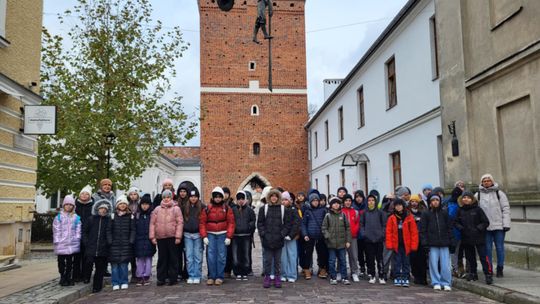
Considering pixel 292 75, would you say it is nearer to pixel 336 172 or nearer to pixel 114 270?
pixel 336 172

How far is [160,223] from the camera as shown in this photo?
845 centimetres

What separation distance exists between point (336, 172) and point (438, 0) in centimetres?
1372

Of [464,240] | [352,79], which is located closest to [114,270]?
[464,240]

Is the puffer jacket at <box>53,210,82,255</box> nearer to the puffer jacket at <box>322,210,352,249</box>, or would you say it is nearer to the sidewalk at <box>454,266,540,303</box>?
the puffer jacket at <box>322,210,352,249</box>

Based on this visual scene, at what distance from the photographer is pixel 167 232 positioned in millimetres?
8445

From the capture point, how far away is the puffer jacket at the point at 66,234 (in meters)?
7.96

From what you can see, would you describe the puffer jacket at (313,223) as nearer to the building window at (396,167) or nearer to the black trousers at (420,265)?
the black trousers at (420,265)

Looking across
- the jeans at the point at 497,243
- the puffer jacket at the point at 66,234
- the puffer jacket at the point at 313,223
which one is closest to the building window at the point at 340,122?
the puffer jacket at the point at 313,223

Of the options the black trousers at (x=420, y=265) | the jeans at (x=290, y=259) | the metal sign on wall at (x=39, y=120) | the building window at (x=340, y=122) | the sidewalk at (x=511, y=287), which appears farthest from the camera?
the building window at (x=340, y=122)

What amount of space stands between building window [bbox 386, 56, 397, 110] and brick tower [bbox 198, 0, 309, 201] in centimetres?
1565

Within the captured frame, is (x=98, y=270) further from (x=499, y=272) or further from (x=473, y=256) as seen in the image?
(x=499, y=272)

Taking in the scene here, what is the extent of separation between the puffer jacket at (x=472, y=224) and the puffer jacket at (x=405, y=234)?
728 millimetres

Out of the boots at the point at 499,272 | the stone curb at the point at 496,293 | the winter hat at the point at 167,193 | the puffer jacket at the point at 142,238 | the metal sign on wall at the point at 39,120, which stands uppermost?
the metal sign on wall at the point at 39,120

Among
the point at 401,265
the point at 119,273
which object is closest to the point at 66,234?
the point at 119,273
